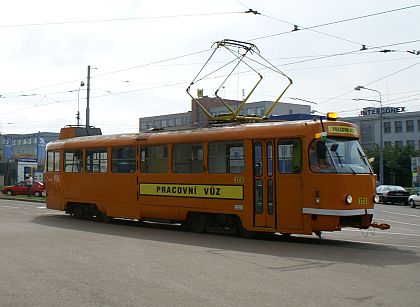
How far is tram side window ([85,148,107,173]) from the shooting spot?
17.5 meters

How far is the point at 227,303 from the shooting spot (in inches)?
261

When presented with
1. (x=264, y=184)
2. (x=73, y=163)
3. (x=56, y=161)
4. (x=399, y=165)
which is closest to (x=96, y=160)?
(x=73, y=163)

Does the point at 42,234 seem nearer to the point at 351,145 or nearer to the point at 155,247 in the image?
the point at 155,247

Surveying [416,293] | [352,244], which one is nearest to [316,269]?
[416,293]

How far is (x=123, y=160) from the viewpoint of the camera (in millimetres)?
16812

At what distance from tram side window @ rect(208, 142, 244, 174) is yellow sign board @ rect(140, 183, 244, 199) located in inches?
17.2

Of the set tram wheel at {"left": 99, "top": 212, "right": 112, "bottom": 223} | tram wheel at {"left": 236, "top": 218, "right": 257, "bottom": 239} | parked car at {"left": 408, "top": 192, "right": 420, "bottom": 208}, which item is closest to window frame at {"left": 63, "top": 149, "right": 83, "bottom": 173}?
tram wheel at {"left": 99, "top": 212, "right": 112, "bottom": 223}

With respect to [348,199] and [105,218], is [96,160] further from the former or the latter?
[348,199]

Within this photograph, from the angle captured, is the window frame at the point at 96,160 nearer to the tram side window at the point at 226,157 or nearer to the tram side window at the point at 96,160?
the tram side window at the point at 96,160

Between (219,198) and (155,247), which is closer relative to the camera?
(155,247)

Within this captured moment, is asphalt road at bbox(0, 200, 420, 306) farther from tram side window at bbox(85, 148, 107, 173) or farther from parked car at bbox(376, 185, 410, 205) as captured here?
parked car at bbox(376, 185, 410, 205)

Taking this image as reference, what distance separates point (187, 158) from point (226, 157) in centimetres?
139

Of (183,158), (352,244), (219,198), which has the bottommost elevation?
(352,244)

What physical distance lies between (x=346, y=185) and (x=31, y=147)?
114 metres
